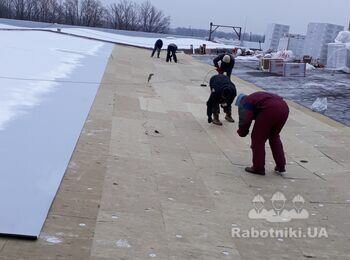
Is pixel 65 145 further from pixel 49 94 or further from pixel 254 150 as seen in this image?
pixel 49 94

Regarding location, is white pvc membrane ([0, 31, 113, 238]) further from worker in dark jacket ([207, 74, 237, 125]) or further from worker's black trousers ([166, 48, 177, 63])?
worker's black trousers ([166, 48, 177, 63])

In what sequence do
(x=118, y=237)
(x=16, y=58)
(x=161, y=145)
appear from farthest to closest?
(x=16, y=58) → (x=161, y=145) → (x=118, y=237)

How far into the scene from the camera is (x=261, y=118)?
6.35m

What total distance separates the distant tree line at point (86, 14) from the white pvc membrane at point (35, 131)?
7017 centimetres

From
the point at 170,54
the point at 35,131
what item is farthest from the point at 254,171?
the point at 170,54

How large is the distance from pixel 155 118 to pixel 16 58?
620 centimetres

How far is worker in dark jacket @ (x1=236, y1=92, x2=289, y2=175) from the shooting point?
631 cm

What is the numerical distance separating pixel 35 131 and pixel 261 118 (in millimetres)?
3029

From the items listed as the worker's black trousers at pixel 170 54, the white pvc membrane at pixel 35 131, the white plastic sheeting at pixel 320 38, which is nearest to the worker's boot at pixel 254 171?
the white pvc membrane at pixel 35 131

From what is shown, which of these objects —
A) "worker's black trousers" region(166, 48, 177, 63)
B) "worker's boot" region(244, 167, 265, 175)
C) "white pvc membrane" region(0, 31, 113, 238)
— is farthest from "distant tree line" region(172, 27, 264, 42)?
"worker's boot" region(244, 167, 265, 175)

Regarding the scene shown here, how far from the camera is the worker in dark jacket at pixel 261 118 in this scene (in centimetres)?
631

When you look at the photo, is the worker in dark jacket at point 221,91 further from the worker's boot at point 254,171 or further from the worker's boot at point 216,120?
the worker's boot at point 254,171

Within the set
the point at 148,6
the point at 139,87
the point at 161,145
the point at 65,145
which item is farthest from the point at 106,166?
the point at 148,6

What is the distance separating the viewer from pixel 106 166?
605cm
